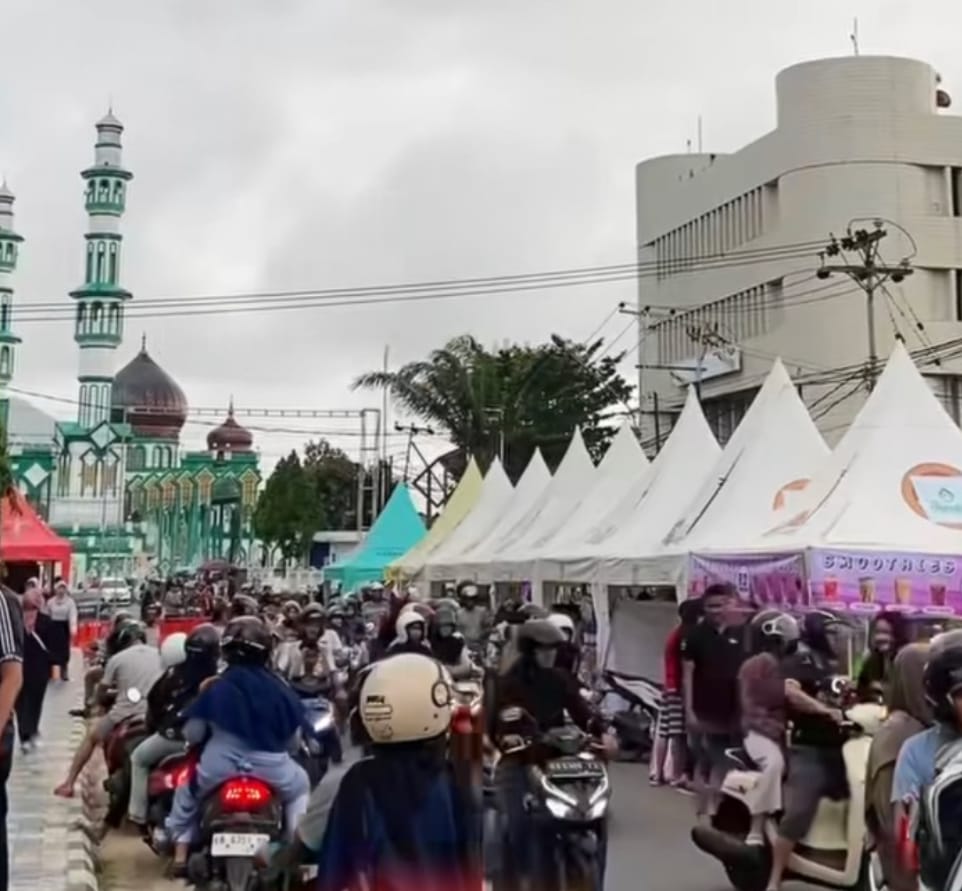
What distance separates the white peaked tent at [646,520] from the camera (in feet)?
54.1

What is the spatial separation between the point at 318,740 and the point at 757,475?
7.01 m

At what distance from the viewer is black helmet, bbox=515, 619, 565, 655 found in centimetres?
779

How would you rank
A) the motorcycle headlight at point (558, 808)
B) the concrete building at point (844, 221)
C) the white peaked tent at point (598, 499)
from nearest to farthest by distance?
the motorcycle headlight at point (558, 808), the white peaked tent at point (598, 499), the concrete building at point (844, 221)

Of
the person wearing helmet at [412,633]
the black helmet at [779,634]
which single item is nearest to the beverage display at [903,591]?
the black helmet at [779,634]

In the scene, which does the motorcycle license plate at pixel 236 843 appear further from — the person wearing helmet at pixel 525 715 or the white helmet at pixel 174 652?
the white helmet at pixel 174 652

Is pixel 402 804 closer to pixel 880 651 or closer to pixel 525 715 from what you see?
pixel 525 715

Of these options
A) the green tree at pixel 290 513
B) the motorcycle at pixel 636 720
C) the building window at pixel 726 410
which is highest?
the building window at pixel 726 410

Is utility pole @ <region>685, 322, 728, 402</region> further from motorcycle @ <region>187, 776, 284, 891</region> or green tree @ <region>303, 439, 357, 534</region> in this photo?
motorcycle @ <region>187, 776, 284, 891</region>

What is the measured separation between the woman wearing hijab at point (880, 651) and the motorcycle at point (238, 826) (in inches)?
148

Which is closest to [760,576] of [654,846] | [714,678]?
[714,678]

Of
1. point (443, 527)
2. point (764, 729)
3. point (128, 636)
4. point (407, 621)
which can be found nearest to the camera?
point (764, 729)

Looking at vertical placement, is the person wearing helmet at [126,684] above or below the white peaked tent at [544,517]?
below

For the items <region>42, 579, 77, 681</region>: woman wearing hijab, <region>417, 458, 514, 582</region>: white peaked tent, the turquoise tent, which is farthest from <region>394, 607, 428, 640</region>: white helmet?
the turquoise tent

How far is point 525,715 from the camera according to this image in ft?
24.6
